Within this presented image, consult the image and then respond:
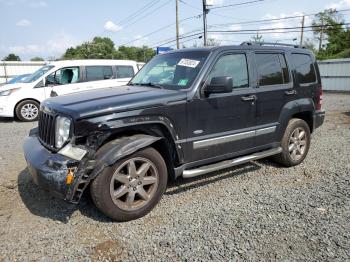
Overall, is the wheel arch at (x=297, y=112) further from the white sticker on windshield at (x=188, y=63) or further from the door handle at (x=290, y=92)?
the white sticker on windshield at (x=188, y=63)

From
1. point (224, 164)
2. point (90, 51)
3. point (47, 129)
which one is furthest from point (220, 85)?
point (90, 51)

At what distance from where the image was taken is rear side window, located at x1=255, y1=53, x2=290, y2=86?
4.78 m

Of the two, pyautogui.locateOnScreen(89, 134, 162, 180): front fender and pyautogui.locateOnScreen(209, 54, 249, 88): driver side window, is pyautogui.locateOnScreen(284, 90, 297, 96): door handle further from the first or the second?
pyautogui.locateOnScreen(89, 134, 162, 180): front fender

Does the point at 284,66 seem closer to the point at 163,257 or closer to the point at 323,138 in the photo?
the point at 323,138

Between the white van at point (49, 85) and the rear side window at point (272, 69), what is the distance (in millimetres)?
6802

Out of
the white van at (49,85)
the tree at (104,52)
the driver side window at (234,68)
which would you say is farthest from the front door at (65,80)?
the tree at (104,52)

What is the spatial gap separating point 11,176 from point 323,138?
21.1ft

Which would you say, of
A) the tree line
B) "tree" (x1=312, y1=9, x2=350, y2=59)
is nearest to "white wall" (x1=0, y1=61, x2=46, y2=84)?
the tree line

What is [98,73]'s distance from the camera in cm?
1106

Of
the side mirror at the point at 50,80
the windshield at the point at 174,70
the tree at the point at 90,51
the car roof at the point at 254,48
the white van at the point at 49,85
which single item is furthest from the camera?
the tree at the point at 90,51

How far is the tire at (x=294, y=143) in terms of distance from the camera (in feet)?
17.2

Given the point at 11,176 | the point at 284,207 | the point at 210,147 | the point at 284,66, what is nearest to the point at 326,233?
the point at 284,207

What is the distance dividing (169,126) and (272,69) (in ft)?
6.95

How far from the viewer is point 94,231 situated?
136 inches
